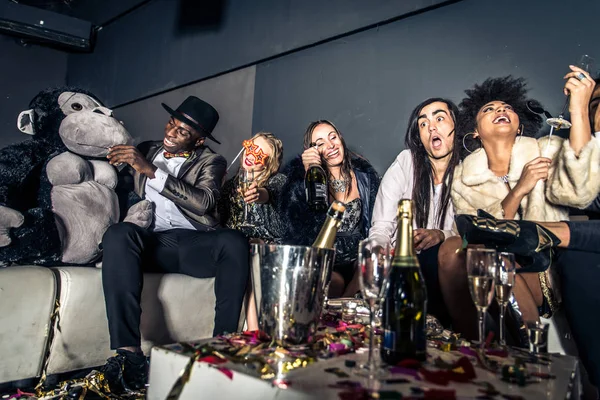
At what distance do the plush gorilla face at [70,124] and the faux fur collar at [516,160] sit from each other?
177 centimetres

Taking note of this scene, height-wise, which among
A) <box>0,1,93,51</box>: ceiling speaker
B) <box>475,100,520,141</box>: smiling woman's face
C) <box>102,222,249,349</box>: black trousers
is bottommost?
<box>102,222,249,349</box>: black trousers

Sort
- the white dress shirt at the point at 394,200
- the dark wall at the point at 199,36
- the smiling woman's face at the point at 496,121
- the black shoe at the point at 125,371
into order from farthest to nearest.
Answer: the dark wall at the point at 199,36 → the white dress shirt at the point at 394,200 → the smiling woman's face at the point at 496,121 → the black shoe at the point at 125,371

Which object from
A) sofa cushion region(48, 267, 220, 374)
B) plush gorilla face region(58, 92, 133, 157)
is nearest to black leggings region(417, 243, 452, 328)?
sofa cushion region(48, 267, 220, 374)

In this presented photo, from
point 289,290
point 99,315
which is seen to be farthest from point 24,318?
point 289,290

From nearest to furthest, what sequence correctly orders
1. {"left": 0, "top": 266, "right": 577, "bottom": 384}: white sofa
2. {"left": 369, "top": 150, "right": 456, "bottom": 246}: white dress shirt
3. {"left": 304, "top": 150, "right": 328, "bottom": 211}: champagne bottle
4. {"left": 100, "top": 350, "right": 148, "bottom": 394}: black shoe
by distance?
{"left": 100, "top": 350, "right": 148, "bottom": 394}: black shoe, {"left": 0, "top": 266, "right": 577, "bottom": 384}: white sofa, {"left": 369, "top": 150, "right": 456, "bottom": 246}: white dress shirt, {"left": 304, "top": 150, "right": 328, "bottom": 211}: champagne bottle

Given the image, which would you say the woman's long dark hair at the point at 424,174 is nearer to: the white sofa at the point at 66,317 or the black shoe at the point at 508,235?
the black shoe at the point at 508,235

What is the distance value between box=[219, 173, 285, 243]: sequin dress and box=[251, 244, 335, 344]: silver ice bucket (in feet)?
4.89

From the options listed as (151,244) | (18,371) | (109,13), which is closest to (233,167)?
(151,244)

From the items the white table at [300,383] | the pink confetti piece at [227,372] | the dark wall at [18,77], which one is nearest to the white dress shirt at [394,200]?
the white table at [300,383]

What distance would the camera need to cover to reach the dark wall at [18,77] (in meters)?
4.54

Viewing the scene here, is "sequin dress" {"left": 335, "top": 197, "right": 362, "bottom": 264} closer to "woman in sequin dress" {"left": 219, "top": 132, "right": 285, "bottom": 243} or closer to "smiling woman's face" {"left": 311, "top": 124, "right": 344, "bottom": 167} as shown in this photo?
"smiling woman's face" {"left": 311, "top": 124, "right": 344, "bottom": 167}

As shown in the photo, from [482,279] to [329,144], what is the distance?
5.42ft

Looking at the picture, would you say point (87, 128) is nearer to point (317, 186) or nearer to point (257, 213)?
point (257, 213)

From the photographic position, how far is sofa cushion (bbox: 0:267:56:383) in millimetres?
1613
